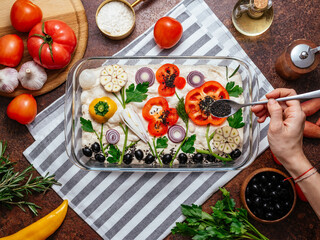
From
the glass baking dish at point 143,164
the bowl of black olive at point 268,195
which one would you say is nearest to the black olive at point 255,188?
the bowl of black olive at point 268,195

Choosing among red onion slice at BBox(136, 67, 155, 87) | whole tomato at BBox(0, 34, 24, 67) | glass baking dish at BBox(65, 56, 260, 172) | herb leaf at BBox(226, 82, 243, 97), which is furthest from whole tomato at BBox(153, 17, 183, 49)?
whole tomato at BBox(0, 34, 24, 67)

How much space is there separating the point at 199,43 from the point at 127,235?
4.73ft

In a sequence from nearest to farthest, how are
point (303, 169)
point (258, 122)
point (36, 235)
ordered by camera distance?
1. point (303, 169)
2. point (258, 122)
3. point (36, 235)

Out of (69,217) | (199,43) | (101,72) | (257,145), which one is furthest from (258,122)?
(69,217)

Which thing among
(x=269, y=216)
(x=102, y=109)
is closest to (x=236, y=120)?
(x=269, y=216)

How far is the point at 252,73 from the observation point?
2.07 m

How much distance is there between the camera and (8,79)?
6.57 feet

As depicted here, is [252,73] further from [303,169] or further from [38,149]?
[38,149]

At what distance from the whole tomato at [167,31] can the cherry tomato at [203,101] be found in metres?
0.37

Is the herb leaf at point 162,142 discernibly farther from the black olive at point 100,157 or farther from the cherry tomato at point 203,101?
the black olive at point 100,157

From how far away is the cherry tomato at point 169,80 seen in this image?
1.98 metres

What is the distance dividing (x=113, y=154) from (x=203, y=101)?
0.68 meters

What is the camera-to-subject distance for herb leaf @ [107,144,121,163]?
196 centimetres

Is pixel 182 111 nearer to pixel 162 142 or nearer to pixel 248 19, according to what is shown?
pixel 162 142
